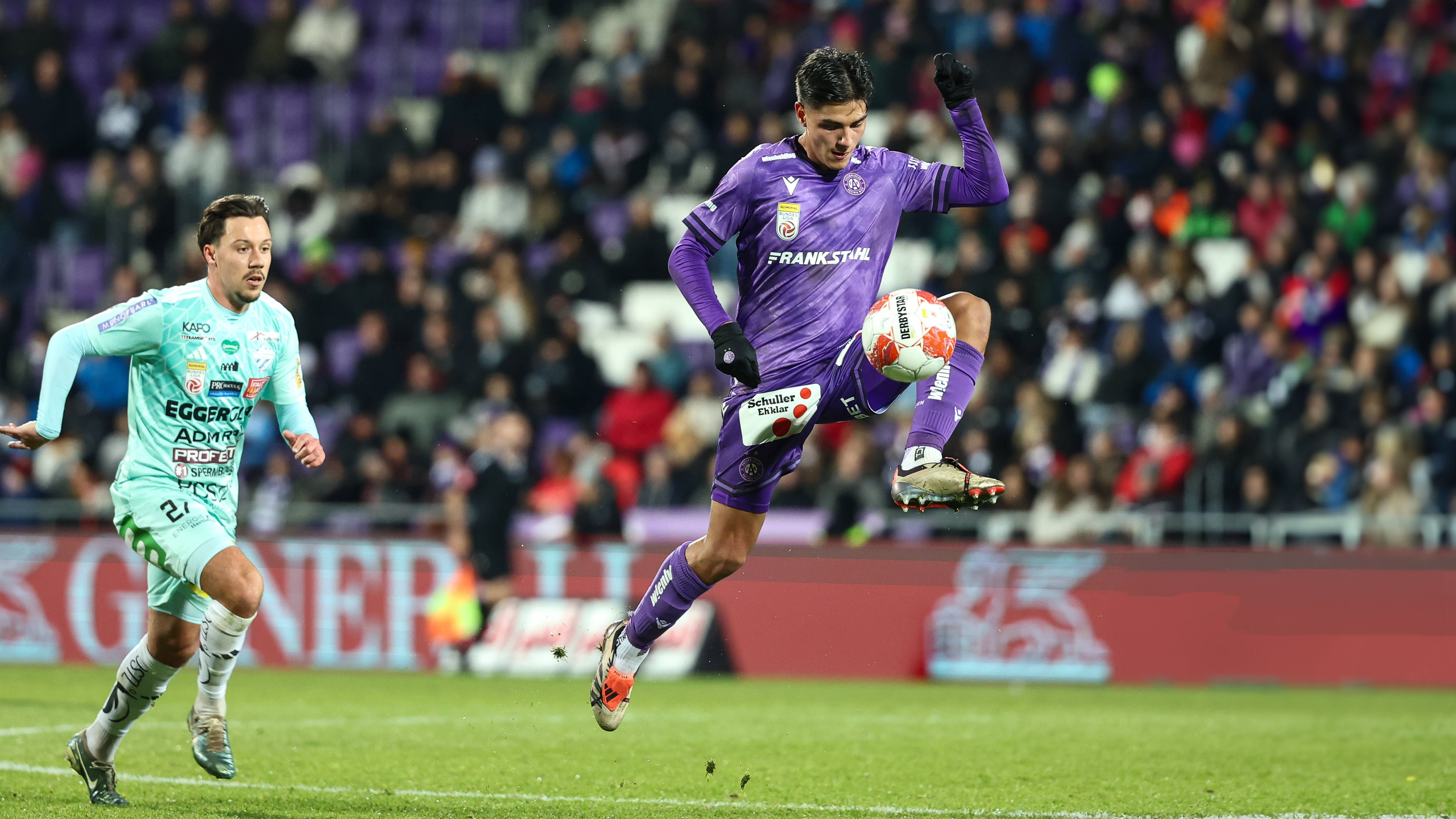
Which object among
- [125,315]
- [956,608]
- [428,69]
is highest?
[428,69]

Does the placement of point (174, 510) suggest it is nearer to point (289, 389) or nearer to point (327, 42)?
point (289, 389)

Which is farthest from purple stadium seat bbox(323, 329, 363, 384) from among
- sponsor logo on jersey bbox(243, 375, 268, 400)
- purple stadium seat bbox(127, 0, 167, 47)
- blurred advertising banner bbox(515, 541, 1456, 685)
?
sponsor logo on jersey bbox(243, 375, 268, 400)

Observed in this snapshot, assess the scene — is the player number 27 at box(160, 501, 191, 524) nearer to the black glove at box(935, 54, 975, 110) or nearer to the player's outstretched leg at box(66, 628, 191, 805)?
the player's outstretched leg at box(66, 628, 191, 805)

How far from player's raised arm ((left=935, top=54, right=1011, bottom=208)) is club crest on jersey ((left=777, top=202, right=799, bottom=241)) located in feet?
2.23

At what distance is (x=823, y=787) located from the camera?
886 centimetres

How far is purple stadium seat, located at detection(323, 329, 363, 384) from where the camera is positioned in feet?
63.2

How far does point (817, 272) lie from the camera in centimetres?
790

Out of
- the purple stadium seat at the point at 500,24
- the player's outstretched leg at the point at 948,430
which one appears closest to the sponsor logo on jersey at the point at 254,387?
the player's outstretched leg at the point at 948,430

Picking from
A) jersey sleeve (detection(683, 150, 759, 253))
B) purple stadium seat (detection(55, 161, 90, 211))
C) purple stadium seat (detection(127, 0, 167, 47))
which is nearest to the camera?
jersey sleeve (detection(683, 150, 759, 253))

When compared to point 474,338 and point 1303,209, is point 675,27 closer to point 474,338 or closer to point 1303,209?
point 474,338

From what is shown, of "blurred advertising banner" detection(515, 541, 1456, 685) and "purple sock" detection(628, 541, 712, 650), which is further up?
"purple sock" detection(628, 541, 712, 650)

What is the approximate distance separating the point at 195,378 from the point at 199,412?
153 mm

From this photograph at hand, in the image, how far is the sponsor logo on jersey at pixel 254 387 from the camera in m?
8.15

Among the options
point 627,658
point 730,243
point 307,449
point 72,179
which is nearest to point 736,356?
point 627,658
